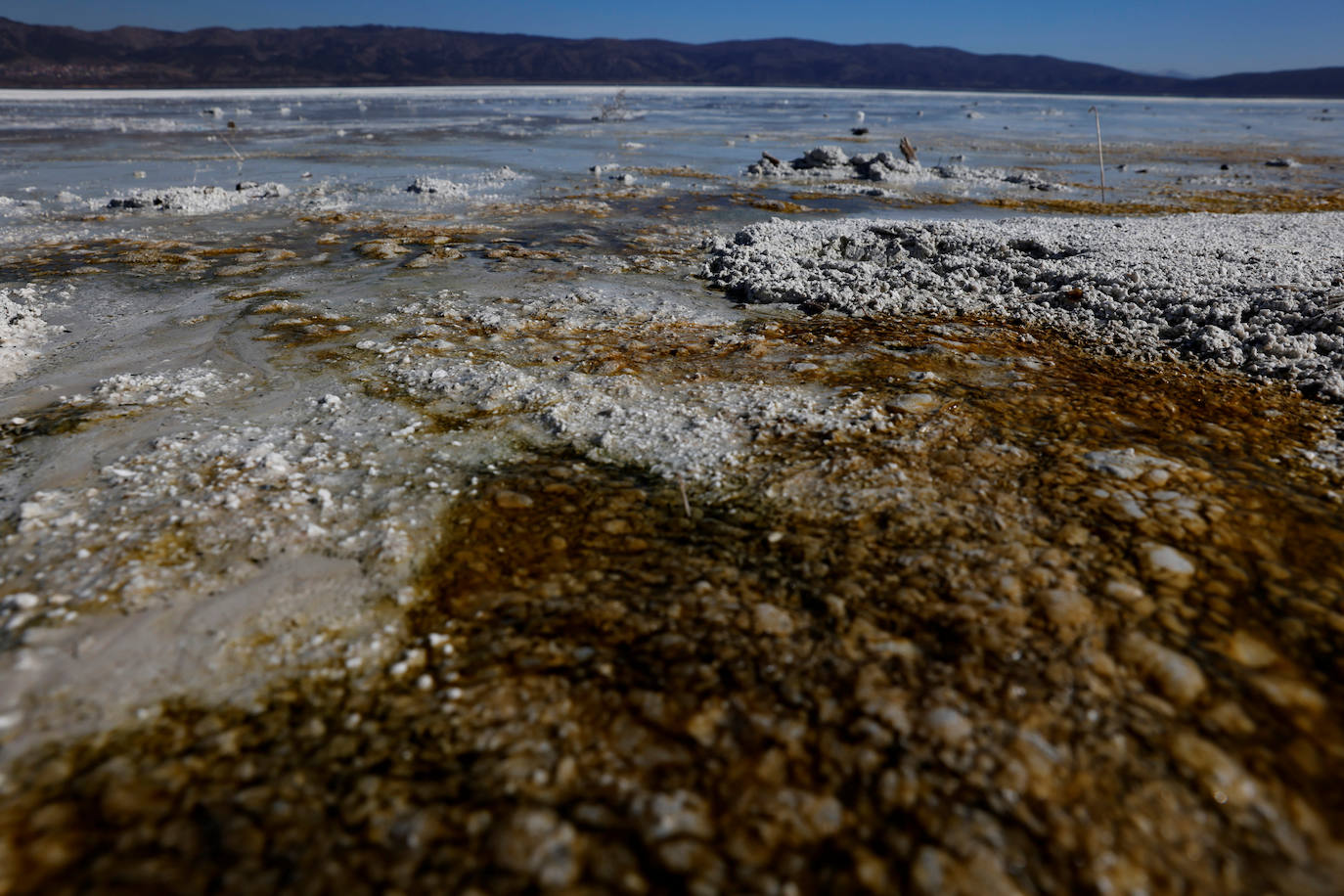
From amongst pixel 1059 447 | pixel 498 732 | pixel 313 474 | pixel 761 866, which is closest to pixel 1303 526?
pixel 1059 447

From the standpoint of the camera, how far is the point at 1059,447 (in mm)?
3527

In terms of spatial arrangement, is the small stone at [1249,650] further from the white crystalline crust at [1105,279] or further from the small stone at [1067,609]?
the white crystalline crust at [1105,279]

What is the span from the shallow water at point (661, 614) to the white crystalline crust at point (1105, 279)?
495 mm

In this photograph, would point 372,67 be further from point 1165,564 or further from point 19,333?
point 1165,564

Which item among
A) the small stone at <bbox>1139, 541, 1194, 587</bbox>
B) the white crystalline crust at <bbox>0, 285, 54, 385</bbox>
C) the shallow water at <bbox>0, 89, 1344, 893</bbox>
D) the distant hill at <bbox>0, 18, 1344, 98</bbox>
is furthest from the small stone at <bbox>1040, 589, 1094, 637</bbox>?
the distant hill at <bbox>0, 18, 1344, 98</bbox>

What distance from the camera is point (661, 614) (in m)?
2.43

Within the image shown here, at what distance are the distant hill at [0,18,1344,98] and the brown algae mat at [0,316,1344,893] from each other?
120 m

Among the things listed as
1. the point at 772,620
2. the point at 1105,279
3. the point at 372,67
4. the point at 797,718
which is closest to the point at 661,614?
the point at 772,620

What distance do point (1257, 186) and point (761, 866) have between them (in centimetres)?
2115

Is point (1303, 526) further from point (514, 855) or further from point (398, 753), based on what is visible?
point (398, 753)

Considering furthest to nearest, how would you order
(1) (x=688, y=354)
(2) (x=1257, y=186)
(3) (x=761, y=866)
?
(2) (x=1257, y=186)
(1) (x=688, y=354)
(3) (x=761, y=866)

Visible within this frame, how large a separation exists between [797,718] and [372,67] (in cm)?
18938

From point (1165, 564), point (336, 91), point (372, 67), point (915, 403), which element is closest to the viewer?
point (1165, 564)

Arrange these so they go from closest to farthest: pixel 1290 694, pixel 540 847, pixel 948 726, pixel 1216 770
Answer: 1. pixel 540 847
2. pixel 1216 770
3. pixel 948 726
4. pixel 1290 694
